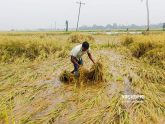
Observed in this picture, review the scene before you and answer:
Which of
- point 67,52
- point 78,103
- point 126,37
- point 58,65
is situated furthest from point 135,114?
point 126,37

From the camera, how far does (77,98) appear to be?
6359 mm

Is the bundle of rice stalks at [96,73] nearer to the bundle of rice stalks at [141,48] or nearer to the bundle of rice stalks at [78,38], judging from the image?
the bundle of rice stalks at [141,48]

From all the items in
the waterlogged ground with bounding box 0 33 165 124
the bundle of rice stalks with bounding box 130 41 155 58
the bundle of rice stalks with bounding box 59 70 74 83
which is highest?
the bundle of rice stalks with bounding box 130 41 155 58

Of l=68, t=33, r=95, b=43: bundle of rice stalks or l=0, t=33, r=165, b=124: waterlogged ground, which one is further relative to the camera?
l=68, t=33, r=95, b=43: bundle of rice stalks

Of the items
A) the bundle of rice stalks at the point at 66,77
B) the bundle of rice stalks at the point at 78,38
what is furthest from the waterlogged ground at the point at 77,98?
the bundle of rice stalks at the point at 78,38

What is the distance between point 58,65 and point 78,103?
4.40 meters

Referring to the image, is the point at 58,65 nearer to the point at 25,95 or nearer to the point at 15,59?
the point at 15,59

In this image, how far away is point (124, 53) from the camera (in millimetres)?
13312

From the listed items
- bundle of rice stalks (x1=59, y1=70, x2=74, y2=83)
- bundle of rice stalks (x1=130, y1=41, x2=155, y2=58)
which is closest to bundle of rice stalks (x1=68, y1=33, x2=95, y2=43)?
bundle of rice stalks (x1=130, y1=41, x2=155, y2=58)

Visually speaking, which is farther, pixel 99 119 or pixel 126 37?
pixel 126 37

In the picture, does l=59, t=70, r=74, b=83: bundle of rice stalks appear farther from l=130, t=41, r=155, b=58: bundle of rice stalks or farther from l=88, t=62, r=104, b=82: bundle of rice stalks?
l=130, t=41, r=155, b=58: bundle of rice stalks

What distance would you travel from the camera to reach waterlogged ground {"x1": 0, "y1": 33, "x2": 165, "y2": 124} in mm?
5230

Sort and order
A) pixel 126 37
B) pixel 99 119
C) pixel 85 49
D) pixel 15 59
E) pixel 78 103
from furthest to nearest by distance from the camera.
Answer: pixel 126 37
pixel 15 59
pixel 85 49
pixel 78 103
pixel 99 119

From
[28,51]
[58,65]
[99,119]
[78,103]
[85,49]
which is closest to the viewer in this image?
[99,119]
